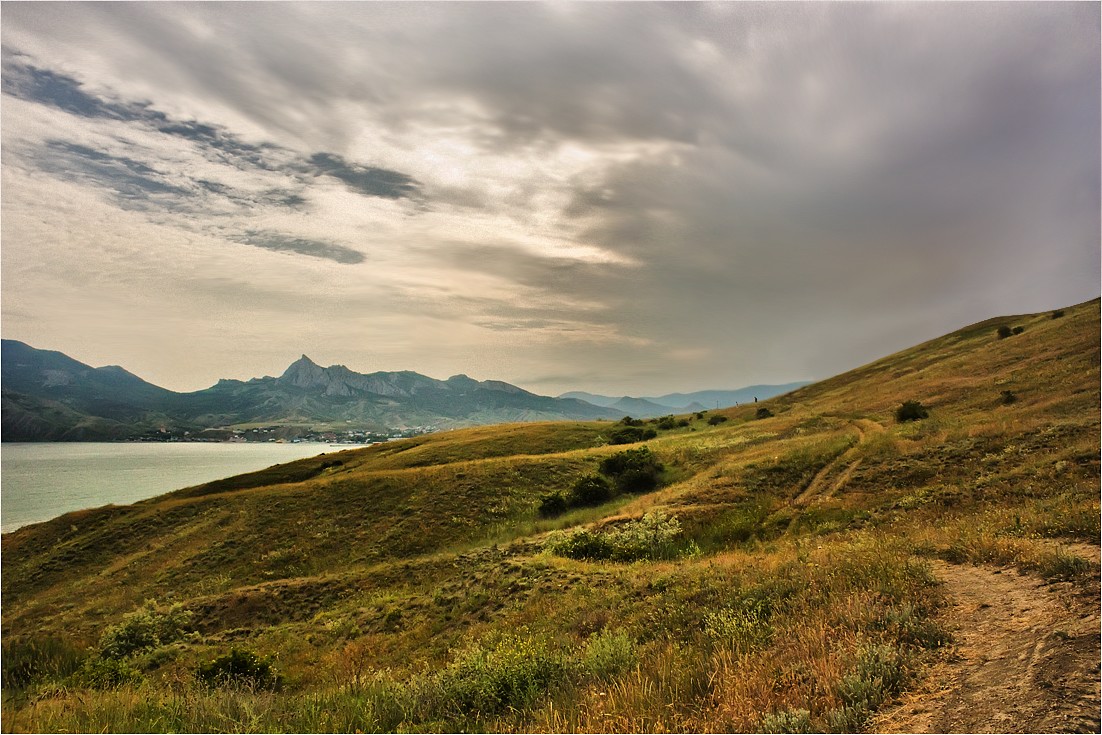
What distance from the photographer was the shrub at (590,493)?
3728 cm

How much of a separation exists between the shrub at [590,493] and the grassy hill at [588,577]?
46 cm

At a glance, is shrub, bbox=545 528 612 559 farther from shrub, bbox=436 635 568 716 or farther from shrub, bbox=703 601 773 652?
shrub, bbox=436 635 568 716

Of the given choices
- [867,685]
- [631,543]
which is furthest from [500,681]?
[631,543]

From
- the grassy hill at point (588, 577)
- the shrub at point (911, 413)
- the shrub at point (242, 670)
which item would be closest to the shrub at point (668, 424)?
the grassy hill at point (588, 577)

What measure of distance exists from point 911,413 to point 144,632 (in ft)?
170

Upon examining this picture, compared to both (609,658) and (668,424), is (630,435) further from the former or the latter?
(609,658)

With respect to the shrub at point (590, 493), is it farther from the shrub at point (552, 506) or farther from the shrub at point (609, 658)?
the shrub at point (609, 658)

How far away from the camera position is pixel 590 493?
37531 mm

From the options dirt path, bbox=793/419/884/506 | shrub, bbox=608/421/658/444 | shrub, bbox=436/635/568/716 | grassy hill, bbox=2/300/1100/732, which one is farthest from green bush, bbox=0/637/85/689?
shrub, bbox=608/421/658/444

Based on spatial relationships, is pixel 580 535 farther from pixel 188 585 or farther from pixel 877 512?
pixel 188 585

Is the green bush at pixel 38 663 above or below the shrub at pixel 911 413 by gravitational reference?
below

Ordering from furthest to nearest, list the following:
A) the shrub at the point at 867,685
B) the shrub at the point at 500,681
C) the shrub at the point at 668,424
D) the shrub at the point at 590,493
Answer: the shrub at the point at 668,424
the shrub at the point at 590,493
the shrub at the point at 500,681
the shrub at the point at 867,685

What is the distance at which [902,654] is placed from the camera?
669cm

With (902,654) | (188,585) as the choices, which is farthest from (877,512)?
(188,585)
